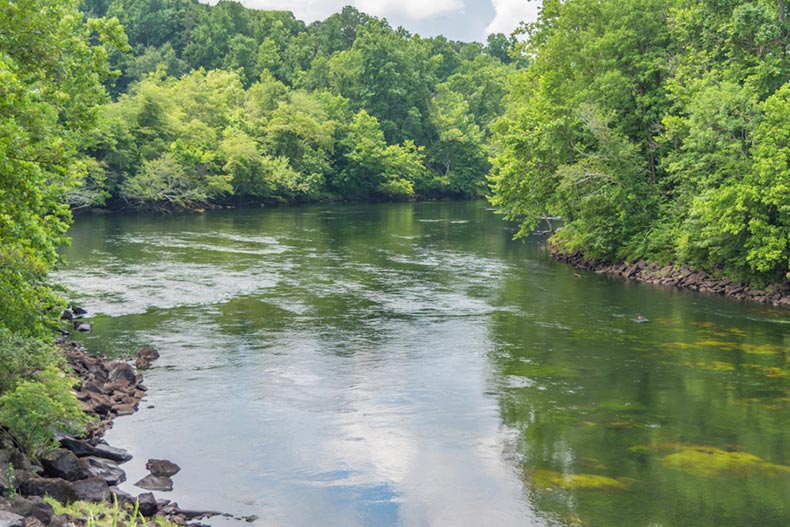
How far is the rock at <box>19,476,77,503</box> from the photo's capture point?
1275 cm

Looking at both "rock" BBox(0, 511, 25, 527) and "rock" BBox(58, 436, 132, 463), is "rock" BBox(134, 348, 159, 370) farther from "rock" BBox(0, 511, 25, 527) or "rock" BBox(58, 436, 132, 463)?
"rock" BBox(0, 511, 25, 527)

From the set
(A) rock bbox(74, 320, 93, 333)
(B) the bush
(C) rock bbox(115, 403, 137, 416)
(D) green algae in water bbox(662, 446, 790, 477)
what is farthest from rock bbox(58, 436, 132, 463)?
(D) green algae in water bbox(662, 446, 790, 477)

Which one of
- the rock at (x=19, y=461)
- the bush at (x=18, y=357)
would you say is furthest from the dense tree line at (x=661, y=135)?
the rock at (x=19, y=461)

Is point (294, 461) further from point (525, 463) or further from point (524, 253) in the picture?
point (524, 253)

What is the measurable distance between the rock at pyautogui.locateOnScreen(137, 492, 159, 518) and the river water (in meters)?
0.85

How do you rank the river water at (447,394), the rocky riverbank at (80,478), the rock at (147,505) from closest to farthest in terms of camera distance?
the rocky riverbank at (80,478), the rock at (147,505), the river water at (447,394)

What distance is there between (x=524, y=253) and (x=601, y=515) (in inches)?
1356

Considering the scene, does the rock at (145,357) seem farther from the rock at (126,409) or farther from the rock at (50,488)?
the rock at (50,488)

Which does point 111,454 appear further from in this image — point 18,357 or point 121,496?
point 18,357

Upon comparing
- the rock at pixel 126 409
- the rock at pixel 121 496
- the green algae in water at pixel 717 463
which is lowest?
the rock at pixel 121 496

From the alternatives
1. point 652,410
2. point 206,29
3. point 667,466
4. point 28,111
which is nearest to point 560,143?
point 652,410

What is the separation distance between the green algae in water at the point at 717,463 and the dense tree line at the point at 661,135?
52.5 feet

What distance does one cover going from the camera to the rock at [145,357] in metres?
22.3

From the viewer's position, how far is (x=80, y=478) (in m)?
14.2
